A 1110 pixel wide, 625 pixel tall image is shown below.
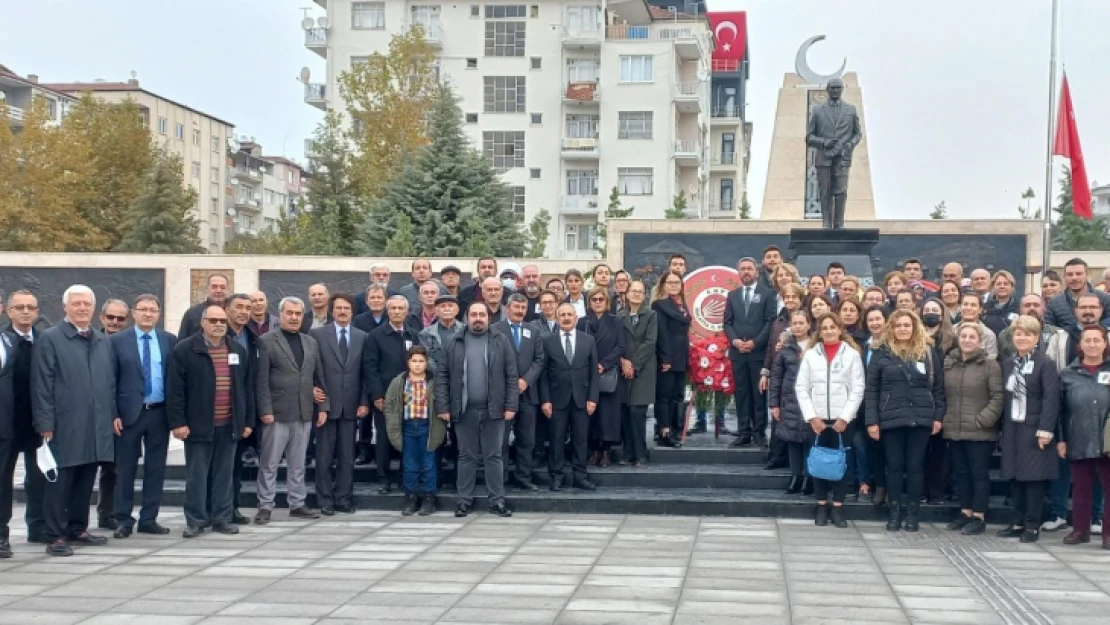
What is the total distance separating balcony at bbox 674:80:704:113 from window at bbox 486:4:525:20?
7814 mm

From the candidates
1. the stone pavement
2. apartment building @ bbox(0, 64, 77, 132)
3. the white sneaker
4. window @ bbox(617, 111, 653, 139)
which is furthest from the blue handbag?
apartment building @ bbox(0, 64, 77, 132)

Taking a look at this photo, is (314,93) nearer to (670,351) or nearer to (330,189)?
(330,189)

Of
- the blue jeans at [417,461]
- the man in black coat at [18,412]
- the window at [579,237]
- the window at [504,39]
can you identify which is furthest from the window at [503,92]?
the man in black coat at [18,412]

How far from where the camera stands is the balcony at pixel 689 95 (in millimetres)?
56156

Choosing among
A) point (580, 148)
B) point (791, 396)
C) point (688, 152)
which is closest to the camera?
point (791, 396)

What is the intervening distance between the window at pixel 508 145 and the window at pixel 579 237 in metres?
3.66

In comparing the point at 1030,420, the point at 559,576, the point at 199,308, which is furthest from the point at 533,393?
the point at 1030,420

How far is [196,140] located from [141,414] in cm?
6873

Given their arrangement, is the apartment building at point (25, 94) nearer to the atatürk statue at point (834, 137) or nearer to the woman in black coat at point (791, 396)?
the atatürk statue at point (834, 137)

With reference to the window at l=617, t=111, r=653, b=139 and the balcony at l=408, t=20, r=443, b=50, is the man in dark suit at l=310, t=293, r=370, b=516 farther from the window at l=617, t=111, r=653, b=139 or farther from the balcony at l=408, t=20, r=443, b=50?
the balcony at l=408, t=20, r=443, b=50

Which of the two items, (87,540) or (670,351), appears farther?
(670,351)

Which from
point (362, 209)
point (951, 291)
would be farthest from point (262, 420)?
point (362, 209)

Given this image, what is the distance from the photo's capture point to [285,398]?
1028 cm

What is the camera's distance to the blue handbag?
996 cm
